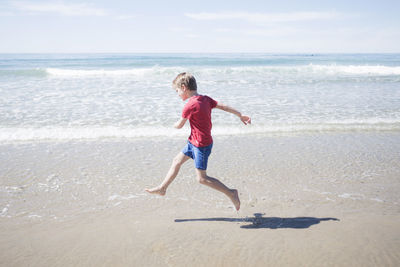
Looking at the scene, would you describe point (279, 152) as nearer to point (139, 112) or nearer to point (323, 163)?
A: point (323, 163)

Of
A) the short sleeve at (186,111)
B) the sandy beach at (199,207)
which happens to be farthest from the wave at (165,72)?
the short sleeve at (186,111)

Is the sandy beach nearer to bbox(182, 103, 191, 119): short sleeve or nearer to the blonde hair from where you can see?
bbox(182, 103, 191, 119): short sleeve

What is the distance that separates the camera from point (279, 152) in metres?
5.43

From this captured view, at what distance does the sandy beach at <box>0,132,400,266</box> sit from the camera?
268cm

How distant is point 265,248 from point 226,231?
0.44 meters

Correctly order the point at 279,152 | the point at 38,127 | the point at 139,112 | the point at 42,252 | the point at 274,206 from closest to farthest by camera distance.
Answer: the point at 42,252 < the point at 274,206 < the point at 279,152 < the point at 38,127 < the point at 139,112

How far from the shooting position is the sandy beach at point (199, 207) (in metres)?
2.68

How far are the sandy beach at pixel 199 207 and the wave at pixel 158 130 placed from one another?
48 centimetres

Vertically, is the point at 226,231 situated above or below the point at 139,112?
below

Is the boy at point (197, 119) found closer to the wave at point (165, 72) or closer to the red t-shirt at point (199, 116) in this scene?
the red t-shirt at point (199, 116)

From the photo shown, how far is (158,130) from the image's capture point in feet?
22.0

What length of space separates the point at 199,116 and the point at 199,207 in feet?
3.92

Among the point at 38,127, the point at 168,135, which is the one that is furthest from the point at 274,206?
the point at 38,127

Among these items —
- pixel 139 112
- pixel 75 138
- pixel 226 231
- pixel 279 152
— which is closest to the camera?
pixel 226 231
